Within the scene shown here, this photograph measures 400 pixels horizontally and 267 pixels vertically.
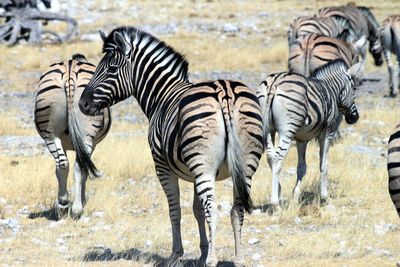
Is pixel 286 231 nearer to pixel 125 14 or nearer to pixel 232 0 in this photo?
pixel 125 14

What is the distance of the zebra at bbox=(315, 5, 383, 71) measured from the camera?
2022 cm

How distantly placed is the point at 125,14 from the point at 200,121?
94.7 ft

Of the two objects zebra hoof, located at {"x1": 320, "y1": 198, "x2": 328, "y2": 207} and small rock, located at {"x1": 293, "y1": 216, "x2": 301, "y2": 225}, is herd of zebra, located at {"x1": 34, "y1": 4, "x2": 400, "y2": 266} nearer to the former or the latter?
zebra hoof, located at {"x1": 320, "y1": 198, "x2": 328, "y2": 207}

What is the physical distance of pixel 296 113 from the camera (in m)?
9.71

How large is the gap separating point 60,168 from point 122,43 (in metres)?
2.28

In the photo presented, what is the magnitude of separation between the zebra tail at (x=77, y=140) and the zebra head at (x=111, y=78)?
1.27 metres

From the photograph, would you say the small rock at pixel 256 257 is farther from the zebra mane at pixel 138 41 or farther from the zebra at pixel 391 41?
the zebra at pixel 391 41

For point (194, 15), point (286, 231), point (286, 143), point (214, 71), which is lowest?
point (286, 231)

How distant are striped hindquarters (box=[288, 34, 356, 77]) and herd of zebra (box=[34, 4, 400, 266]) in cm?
287

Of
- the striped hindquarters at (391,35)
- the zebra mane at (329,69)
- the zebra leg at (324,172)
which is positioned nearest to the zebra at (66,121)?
the zebra leg at (324,172)

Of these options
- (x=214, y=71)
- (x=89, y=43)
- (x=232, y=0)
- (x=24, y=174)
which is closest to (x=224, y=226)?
(x=24, y=174)

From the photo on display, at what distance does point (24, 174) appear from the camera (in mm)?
11031

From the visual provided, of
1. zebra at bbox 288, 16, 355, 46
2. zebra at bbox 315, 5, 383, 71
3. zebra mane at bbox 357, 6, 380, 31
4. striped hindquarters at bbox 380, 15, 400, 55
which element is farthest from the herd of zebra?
zebra mane at bbox 357, 6, 380, 31

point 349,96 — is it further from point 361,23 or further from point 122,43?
point 361,23
